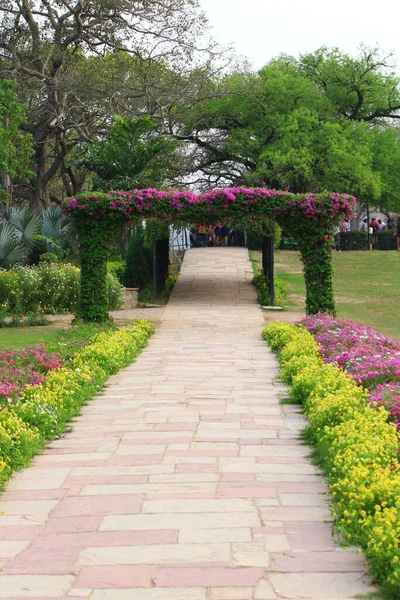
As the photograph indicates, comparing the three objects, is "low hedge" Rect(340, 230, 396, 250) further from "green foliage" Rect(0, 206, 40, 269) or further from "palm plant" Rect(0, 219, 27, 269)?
"palm plant" Rect(0, 219, 27, 269)

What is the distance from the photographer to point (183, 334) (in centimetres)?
1514

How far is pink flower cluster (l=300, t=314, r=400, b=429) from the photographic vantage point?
6.98 metres

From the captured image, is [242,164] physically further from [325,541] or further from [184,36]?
[325,541]

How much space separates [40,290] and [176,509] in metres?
14.3

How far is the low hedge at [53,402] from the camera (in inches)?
225

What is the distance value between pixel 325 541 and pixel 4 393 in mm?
4081

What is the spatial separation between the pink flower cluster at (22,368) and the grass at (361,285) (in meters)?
7.70

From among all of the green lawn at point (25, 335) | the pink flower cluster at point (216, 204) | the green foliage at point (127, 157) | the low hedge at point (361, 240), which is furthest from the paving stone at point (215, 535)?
the low hedge at point (361, 240)

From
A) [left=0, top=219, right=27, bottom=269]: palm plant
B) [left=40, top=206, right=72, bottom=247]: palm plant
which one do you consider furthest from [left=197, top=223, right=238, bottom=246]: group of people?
[left=0, top=219, right=27, bottom=269]: palm plant

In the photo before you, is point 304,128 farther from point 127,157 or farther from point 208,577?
point 208,577

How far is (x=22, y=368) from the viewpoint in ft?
29.8

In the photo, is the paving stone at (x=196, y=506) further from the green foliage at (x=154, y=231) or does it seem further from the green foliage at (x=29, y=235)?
the green foliage at (x=154, y=231)

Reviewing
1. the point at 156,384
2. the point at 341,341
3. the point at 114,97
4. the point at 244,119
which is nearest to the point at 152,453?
the point at 156,384

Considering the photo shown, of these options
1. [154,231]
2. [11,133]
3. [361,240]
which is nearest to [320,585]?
[154,231]
